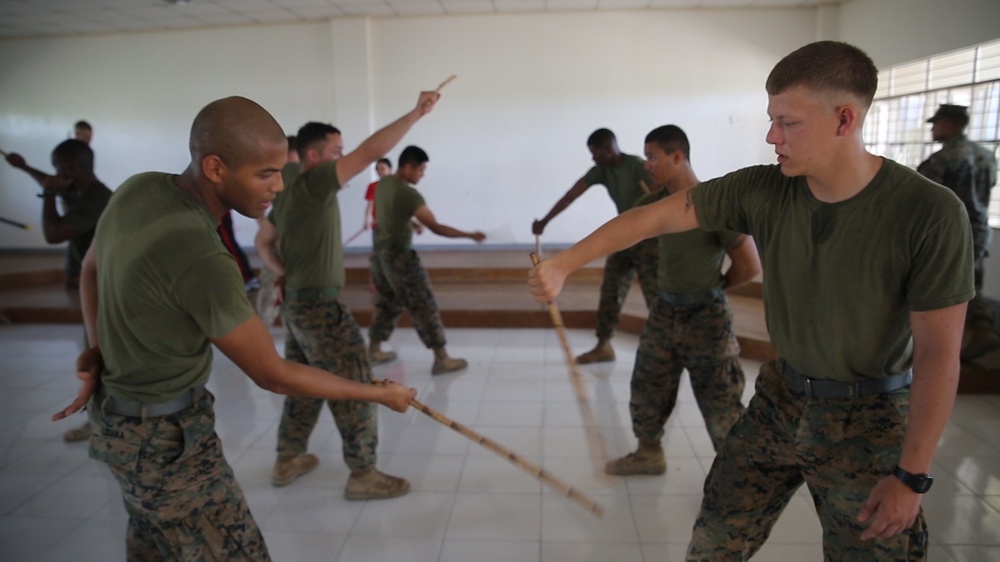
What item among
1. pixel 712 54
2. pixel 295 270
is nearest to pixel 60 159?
pixel 295 270

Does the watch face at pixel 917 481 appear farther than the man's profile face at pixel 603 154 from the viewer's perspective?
No

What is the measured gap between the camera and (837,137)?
4.32ft

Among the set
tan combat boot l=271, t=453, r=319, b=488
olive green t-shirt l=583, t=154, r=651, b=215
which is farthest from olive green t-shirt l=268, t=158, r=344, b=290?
olive green t-shirt l=583, t=154, r=651, b=215

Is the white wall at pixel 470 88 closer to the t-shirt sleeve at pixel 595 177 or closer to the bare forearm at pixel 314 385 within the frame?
the t-shirt sleeve at pixel 595 177

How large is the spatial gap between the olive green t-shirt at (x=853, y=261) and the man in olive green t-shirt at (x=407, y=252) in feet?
9.11

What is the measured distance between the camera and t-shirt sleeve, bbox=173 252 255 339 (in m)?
1.35

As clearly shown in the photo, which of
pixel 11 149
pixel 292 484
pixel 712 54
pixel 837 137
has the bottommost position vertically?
pixel 292 484

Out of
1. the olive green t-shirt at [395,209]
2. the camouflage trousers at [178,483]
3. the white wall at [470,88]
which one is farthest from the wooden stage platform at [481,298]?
the camouflage trousers at [178,483]

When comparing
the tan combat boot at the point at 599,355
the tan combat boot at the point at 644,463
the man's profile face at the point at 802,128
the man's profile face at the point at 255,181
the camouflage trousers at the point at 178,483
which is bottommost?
the tan combat boot at the point at 644,463

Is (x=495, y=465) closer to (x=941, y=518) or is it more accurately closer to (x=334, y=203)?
(x=334, y=203)

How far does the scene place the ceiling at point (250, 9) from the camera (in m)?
7.07

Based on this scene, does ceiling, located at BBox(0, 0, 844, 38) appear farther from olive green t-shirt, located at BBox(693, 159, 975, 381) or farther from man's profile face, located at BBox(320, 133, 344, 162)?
olive green t-shirt, located at BBox(693, 159, 975, 381)

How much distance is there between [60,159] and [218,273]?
264 centimetres

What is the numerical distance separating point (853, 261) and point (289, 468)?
102 inches
